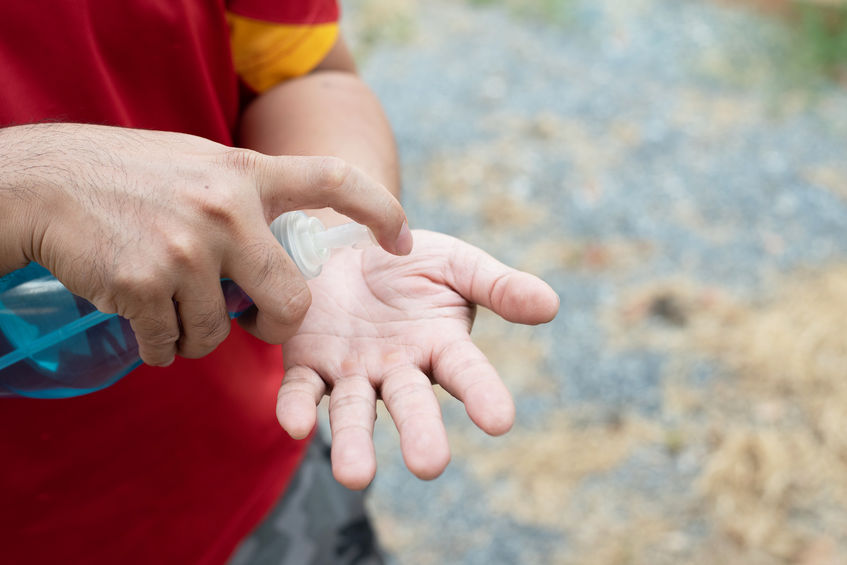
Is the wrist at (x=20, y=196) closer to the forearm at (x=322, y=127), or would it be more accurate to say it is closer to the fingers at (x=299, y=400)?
the fingers at (x=299, y=400)

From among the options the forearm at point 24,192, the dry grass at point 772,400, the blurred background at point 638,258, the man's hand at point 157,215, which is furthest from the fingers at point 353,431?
the dry grass at point 772,400

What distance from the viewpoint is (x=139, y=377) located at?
927mm

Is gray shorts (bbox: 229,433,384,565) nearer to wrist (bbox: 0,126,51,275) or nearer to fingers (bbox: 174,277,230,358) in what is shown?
fingers (bbox: 174,277,230,358)

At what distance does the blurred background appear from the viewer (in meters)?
2.33

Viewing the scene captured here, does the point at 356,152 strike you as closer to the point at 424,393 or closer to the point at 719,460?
the point at 424,393

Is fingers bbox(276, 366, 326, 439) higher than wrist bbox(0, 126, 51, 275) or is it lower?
lower

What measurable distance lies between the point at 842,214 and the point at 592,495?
193 cm

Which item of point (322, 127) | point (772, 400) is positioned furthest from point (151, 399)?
point (772, 400)

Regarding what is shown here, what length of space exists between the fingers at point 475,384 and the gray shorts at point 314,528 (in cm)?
43

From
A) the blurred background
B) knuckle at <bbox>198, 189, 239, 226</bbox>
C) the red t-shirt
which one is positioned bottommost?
the blurred background

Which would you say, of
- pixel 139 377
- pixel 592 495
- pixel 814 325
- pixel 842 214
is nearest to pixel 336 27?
pixel 139 377

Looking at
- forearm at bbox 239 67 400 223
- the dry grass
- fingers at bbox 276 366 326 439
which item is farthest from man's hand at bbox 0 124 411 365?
the dry grass

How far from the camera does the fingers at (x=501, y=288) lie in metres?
0.86

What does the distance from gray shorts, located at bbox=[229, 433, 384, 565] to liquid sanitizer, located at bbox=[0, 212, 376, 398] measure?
0.38 m
